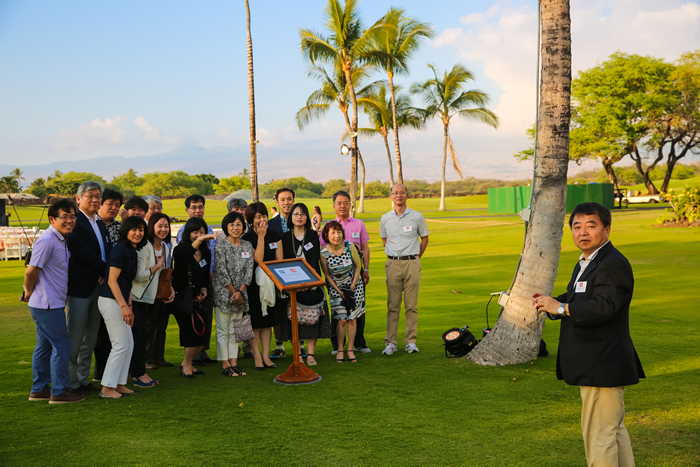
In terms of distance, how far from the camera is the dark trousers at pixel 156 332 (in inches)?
251

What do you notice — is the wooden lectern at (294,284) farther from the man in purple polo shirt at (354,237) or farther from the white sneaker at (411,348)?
the white sneaker at (411,348)

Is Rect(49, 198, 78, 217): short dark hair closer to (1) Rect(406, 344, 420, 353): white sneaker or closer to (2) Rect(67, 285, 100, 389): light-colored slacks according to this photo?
(2) Rect(67, 285, 100, 389): light-colored slacks

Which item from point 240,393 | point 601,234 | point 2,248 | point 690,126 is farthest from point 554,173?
point 690,126

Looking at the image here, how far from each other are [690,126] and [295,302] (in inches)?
2063

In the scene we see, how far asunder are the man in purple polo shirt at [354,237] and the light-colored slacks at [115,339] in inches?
96.2

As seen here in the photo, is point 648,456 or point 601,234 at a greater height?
point 601,234

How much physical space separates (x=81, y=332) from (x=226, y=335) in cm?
140

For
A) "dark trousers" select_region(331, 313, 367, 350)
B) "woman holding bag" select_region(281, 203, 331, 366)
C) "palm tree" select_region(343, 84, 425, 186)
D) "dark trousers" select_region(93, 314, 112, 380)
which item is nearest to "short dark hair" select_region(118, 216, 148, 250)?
"dark trousers" select_region(93, 314, 112, 380)

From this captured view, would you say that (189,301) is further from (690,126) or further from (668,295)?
(690,126)

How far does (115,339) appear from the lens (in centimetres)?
511

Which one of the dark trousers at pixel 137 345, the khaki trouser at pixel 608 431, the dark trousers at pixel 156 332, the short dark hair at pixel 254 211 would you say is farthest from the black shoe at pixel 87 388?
the khaki trouser at pixel 608 431

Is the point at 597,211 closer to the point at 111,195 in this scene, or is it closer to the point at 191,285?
the point at 191,285

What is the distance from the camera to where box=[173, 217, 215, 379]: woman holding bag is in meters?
5.83

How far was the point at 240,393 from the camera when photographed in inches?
208
